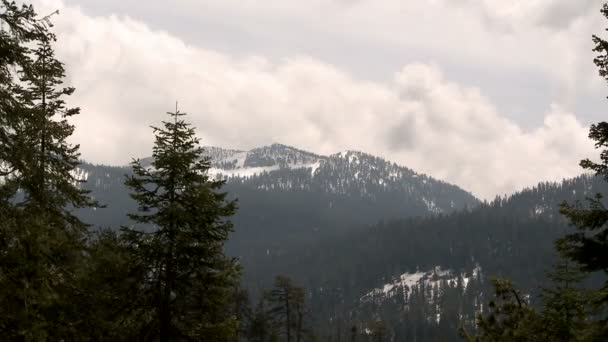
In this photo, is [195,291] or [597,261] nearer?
[597,261]

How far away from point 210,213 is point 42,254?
7.10 metres

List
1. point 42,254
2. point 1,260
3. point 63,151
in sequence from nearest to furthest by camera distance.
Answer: point 1,260 → point 42,254 → point 63,151

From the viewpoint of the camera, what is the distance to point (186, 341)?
658 inches

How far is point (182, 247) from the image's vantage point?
16.9 metres

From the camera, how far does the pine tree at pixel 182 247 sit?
16.8m

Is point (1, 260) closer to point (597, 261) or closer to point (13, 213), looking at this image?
point (13, 213)

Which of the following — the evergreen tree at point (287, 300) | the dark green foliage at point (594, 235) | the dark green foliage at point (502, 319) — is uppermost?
the dark green foliage at point (594, 235)

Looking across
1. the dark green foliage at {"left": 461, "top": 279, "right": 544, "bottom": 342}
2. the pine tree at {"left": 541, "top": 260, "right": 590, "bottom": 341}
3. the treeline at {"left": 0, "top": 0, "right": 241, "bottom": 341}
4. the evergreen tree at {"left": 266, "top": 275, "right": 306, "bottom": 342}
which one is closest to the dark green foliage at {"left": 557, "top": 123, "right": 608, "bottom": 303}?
the pine tree at {"left": 541, "top": 260, "right": 590, "bottom": 341}

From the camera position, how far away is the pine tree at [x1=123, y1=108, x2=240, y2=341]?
16.8m

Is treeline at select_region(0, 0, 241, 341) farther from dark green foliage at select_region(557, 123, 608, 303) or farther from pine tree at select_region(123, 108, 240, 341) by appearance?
dark green foliage at select_region(557, 123, 608, 303)

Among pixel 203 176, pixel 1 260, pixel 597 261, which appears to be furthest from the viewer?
pixel 203 176

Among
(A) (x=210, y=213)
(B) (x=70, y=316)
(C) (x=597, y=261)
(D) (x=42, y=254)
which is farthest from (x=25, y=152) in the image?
(C) (x=597, y=261)

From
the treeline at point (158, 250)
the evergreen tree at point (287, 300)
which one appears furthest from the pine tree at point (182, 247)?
the evergreen tree at point (287, 300)

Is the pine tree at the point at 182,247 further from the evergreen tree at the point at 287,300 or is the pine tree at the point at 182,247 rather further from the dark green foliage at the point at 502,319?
the evergreen tree at the point at 287,300
